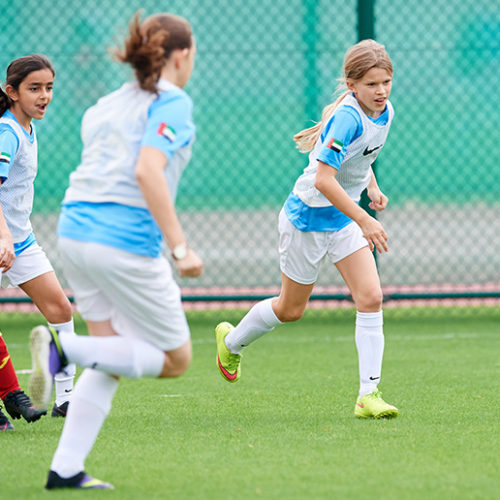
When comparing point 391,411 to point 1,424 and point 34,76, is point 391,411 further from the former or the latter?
point 34,76

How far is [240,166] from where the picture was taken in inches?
369

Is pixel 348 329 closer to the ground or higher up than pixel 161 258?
closer to the ground

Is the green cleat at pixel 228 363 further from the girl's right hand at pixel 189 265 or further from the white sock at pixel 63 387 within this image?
the girl's right hand at pixel 189 265

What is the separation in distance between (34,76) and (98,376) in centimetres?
184

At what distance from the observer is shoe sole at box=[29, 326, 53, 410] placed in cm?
331

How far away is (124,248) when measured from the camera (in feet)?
11.0

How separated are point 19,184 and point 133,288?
165 cm

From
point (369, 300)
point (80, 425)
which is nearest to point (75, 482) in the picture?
point (80, 425)

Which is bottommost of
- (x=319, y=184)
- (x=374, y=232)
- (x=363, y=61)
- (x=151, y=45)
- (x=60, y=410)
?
(x=60, y=410)

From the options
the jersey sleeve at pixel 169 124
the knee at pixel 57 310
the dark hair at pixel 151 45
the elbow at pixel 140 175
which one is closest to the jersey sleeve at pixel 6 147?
the knee at pixel 57 310

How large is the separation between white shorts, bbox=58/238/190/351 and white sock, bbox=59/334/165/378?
0.05 m

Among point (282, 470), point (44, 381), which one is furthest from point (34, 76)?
point (282, 470)

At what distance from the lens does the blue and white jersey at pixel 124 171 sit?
11.0 ft

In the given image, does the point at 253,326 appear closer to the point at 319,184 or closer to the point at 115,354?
the point at 319,184
